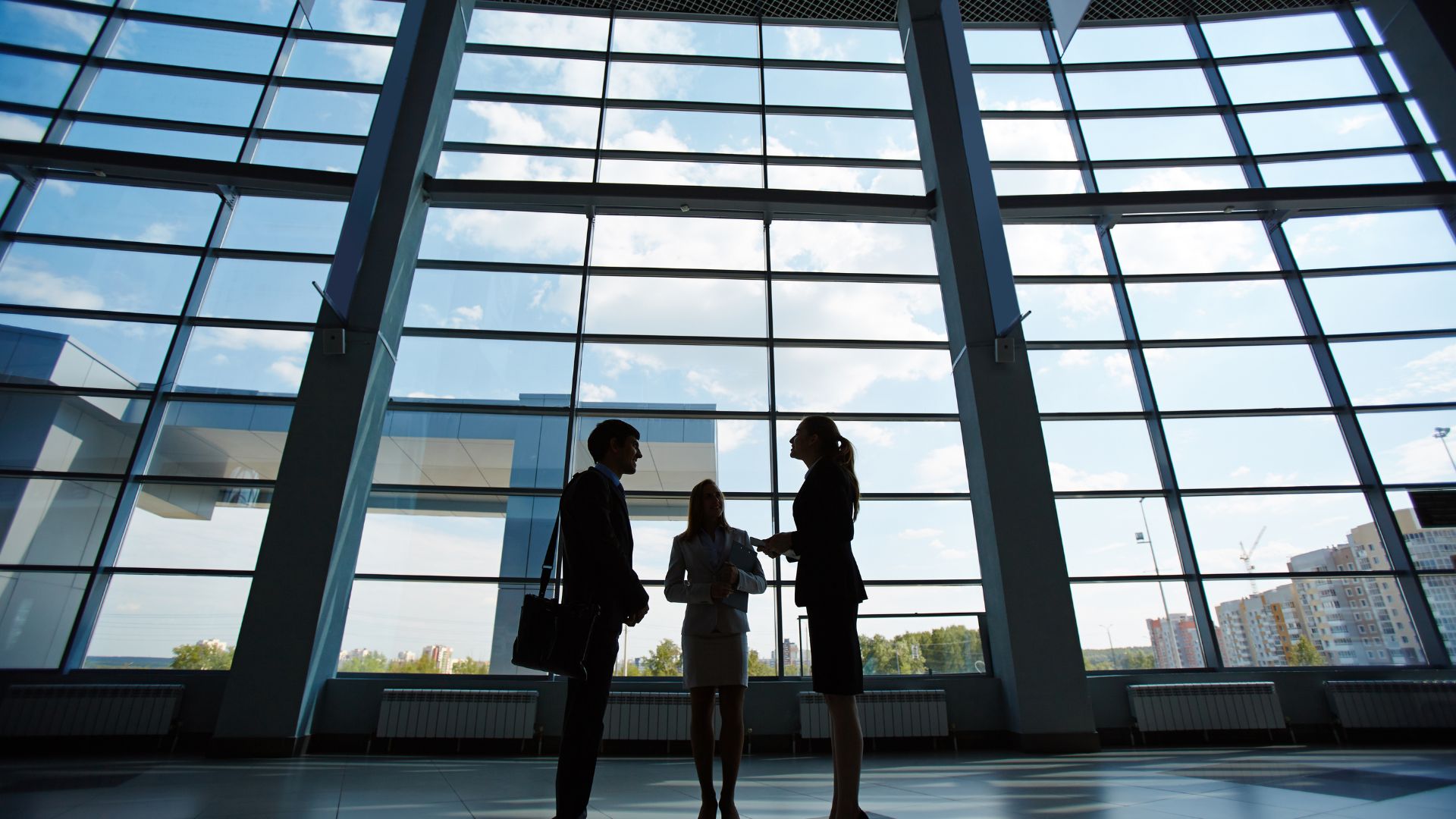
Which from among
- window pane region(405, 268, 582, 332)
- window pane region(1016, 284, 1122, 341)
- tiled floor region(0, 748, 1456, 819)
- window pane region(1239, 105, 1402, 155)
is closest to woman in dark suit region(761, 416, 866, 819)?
tiled floor region(0, 748, 1456, 819)

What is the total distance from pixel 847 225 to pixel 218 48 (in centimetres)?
790

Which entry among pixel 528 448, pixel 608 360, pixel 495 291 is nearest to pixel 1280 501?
pixel 608 360

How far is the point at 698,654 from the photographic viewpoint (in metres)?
2.31

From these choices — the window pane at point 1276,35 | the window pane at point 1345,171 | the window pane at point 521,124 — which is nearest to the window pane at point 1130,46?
the window pane at point 1276,35

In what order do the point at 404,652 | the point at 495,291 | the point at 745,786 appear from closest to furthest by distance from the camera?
1. the point at 745,786
2. the point at 404,652
3. the point at 495,291

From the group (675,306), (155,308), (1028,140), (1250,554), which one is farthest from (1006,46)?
(155,308)

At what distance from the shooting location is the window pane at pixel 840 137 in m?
8.15

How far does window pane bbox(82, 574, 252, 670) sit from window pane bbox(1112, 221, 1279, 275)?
32.2 feet

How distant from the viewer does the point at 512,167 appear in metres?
7.73

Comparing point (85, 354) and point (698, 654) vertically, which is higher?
point (85, 354)

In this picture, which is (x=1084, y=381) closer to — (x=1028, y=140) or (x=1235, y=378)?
(x=1235, y=378)

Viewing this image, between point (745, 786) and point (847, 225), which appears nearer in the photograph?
point (745, 786)

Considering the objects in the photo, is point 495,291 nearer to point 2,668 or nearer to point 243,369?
point 243,369

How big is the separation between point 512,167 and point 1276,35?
1004 centimetres
